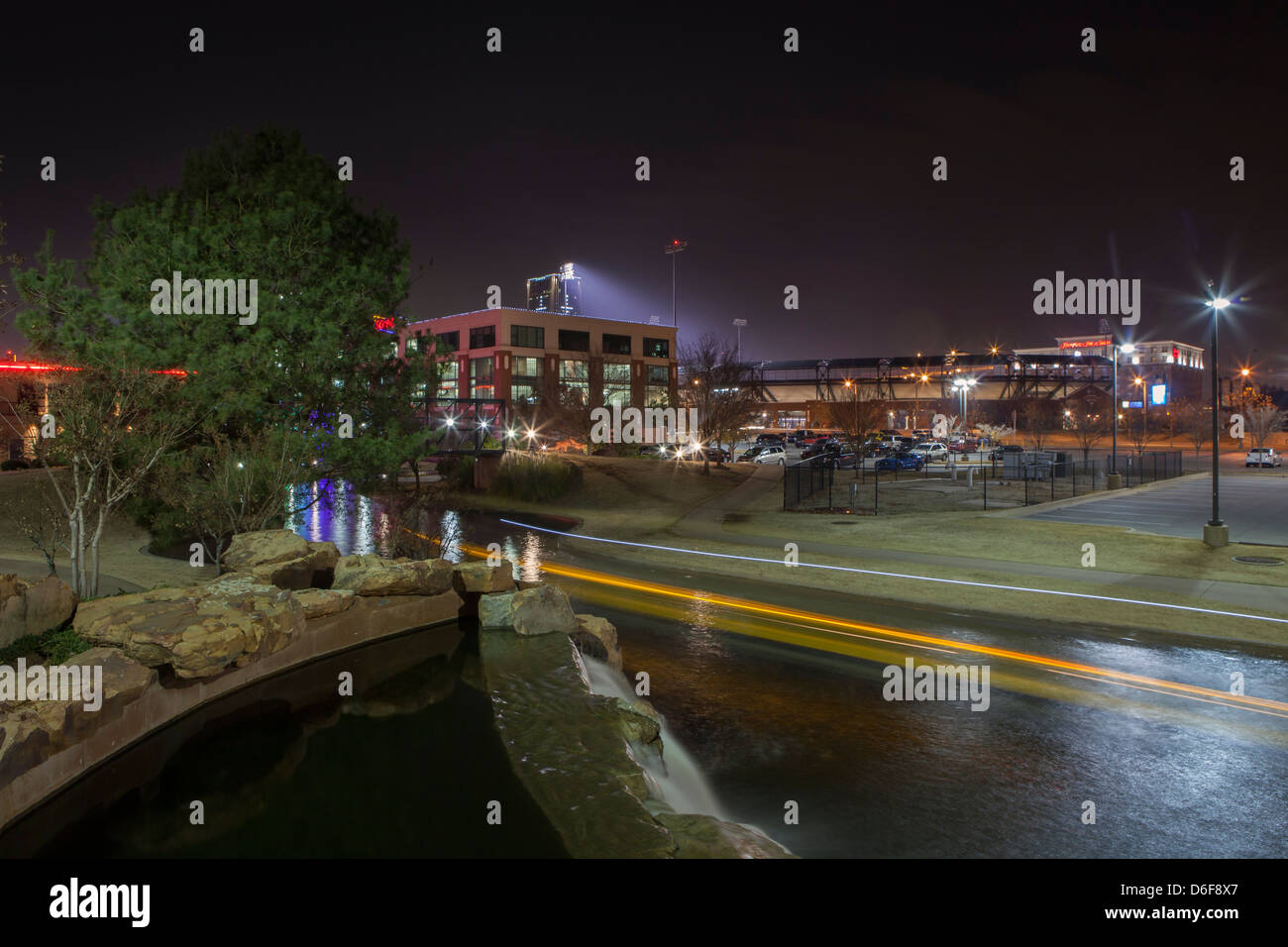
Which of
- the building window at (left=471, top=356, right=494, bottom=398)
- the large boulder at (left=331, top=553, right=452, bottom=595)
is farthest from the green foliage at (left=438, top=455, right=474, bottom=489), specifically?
the building window at (left=471, top=356, right=494, bottom=398)

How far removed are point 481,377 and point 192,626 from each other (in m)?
88.3

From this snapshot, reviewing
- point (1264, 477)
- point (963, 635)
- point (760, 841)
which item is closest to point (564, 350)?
point (1264, 477)

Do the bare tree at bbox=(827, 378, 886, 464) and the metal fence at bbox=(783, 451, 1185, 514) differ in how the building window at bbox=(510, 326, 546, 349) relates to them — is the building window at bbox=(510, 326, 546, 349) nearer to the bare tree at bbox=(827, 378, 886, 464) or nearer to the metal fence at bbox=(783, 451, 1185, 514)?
the bare tree at bbox=(827, 378, 886, 464)

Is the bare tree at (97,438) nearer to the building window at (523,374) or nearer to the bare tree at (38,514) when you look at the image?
the bare tree at (38,514)

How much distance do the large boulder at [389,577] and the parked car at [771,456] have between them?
40785 millimetres

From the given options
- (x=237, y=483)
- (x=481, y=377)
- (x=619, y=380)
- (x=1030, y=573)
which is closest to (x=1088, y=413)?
(x=619, y=380)

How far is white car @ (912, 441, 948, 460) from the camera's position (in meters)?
61.4

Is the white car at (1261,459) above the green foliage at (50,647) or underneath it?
above

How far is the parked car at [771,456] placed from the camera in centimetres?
5329

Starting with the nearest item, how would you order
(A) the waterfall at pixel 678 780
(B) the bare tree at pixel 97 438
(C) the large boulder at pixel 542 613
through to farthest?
1. (A) the waterfall at pixel 678 780
2. (B) the bare tree at pixel 97 438
3. (C) the large boulder at pixel 542 613

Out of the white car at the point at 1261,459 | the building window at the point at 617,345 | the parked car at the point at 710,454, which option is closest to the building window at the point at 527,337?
the building window at the point at 617,345

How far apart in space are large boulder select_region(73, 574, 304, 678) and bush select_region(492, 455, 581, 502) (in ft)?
84.6
